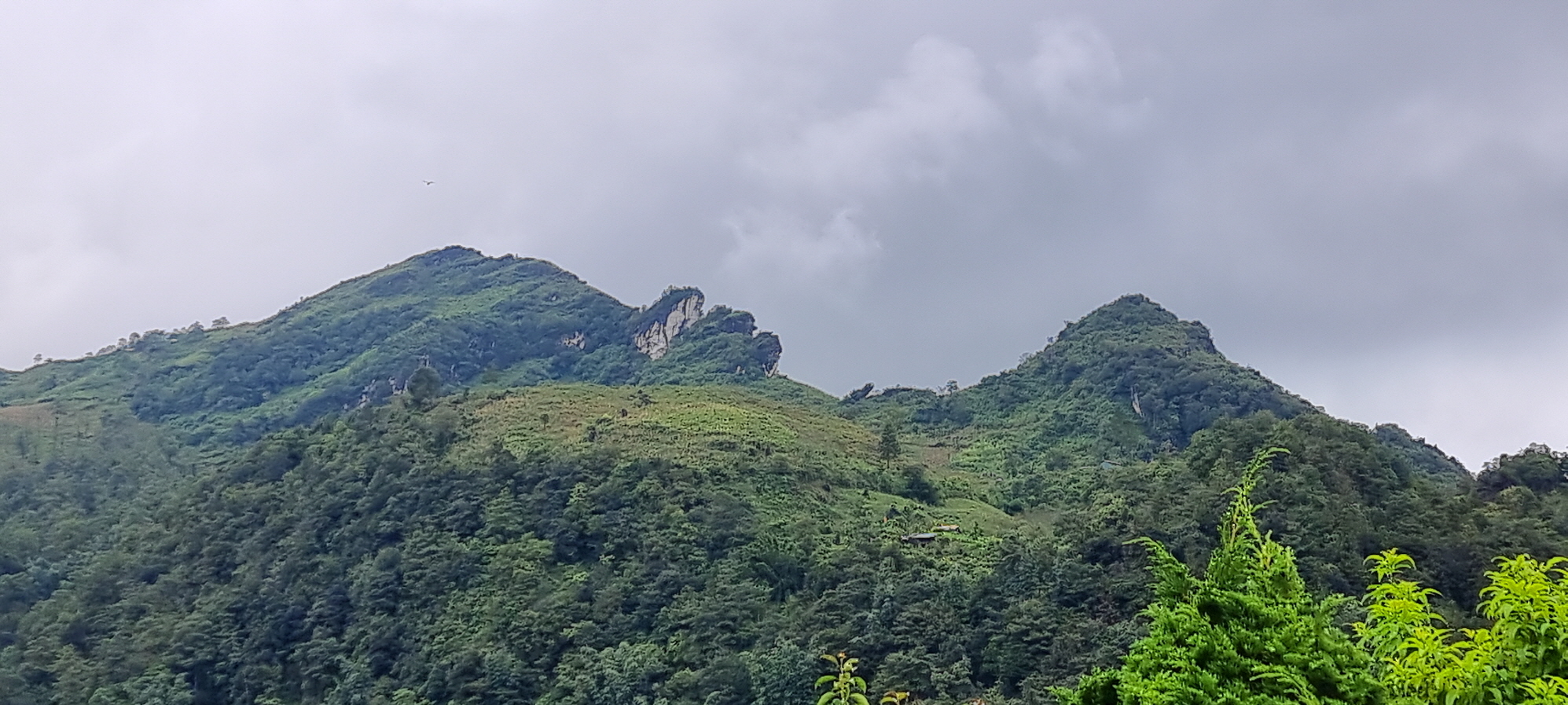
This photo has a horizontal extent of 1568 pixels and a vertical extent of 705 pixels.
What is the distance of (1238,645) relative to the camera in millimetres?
5355

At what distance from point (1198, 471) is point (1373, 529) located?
22.6 ft

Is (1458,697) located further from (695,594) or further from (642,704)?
(695,594)

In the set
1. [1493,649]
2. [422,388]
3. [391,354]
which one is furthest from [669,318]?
[1493,649]

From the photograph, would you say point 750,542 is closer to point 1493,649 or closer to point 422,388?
point 422,388

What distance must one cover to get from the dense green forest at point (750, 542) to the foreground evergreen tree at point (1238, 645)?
2cm

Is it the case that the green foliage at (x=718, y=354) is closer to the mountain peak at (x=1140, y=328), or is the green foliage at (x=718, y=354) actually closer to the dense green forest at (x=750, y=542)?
the dense green forest at (x=750, y=542)

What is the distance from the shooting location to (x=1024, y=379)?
71.2m

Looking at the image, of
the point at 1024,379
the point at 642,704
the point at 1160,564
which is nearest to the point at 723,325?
the point at 1024,379

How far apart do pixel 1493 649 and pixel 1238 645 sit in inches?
50.0

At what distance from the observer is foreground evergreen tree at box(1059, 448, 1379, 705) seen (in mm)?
5137

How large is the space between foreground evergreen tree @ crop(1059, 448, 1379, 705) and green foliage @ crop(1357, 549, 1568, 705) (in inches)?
9.6

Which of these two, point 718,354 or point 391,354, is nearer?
point 718,354

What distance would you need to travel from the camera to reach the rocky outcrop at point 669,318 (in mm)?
95562

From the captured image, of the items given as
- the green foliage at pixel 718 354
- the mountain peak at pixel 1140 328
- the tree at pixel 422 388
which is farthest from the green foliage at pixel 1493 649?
the green foliage at pixel 718 354
